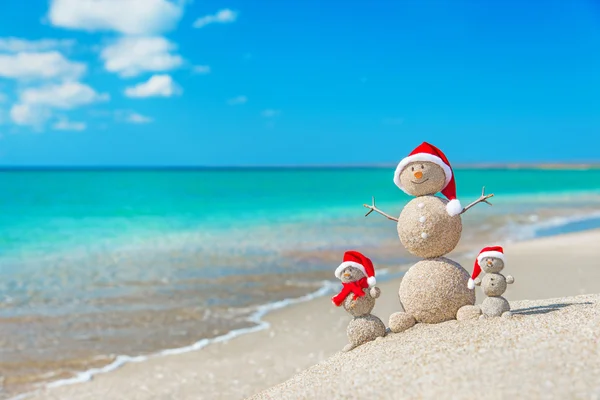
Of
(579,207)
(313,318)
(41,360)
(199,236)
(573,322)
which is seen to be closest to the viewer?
(573,322)

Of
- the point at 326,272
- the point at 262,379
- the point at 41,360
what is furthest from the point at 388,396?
the point at 326,272

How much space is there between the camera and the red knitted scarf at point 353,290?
18.4 feet

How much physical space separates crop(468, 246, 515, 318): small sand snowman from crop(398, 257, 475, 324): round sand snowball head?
130 millimetres

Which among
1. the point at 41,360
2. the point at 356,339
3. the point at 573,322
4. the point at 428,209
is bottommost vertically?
the point at 41,360

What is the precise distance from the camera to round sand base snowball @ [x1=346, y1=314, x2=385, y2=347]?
5.66 meters

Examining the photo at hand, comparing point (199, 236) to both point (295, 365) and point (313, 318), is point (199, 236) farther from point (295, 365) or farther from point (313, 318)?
point (295, 365)

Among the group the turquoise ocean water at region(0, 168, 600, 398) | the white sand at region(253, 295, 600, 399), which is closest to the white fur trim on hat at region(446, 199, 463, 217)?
the white sand at region(253, 295, 600, 399)

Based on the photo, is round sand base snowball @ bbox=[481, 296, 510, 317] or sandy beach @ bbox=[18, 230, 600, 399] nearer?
sandy beach @ bbox=[18, 230, 600, 399]

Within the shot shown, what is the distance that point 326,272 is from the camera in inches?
528

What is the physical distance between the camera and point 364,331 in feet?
18.6

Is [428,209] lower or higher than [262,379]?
higher

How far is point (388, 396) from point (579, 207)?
30968 millimetres

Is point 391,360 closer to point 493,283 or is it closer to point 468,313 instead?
point 468,313

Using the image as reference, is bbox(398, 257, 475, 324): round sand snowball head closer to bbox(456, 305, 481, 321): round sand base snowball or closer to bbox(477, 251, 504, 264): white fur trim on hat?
bbox(456, 305, 481, 321): round sand base snowball
